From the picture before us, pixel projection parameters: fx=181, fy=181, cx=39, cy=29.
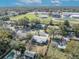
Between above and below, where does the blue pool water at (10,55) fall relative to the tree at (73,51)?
above

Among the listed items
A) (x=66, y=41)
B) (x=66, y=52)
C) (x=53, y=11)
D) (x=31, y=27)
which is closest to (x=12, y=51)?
(x=66, y=52)

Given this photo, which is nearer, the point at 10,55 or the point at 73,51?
the point at 10,55

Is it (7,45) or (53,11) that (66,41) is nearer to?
(7,45)

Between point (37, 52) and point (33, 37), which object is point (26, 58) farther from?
point (33, 37)

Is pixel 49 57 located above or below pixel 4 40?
below

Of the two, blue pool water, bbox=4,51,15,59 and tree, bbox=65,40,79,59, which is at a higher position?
Answer: blue pool water, bbox=4,51,15,59

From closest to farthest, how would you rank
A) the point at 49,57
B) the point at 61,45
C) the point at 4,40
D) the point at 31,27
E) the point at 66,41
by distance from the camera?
1. the point at 49,57
2. the point at 4,40
3. the point at 61,45
4. the point at 66,41
5. the point at 31,27

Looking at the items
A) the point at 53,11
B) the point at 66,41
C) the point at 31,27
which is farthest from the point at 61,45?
the point at 53,11

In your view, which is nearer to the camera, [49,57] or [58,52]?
[49,57]

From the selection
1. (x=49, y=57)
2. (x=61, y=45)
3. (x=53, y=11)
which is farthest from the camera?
(x=53, y=11)
